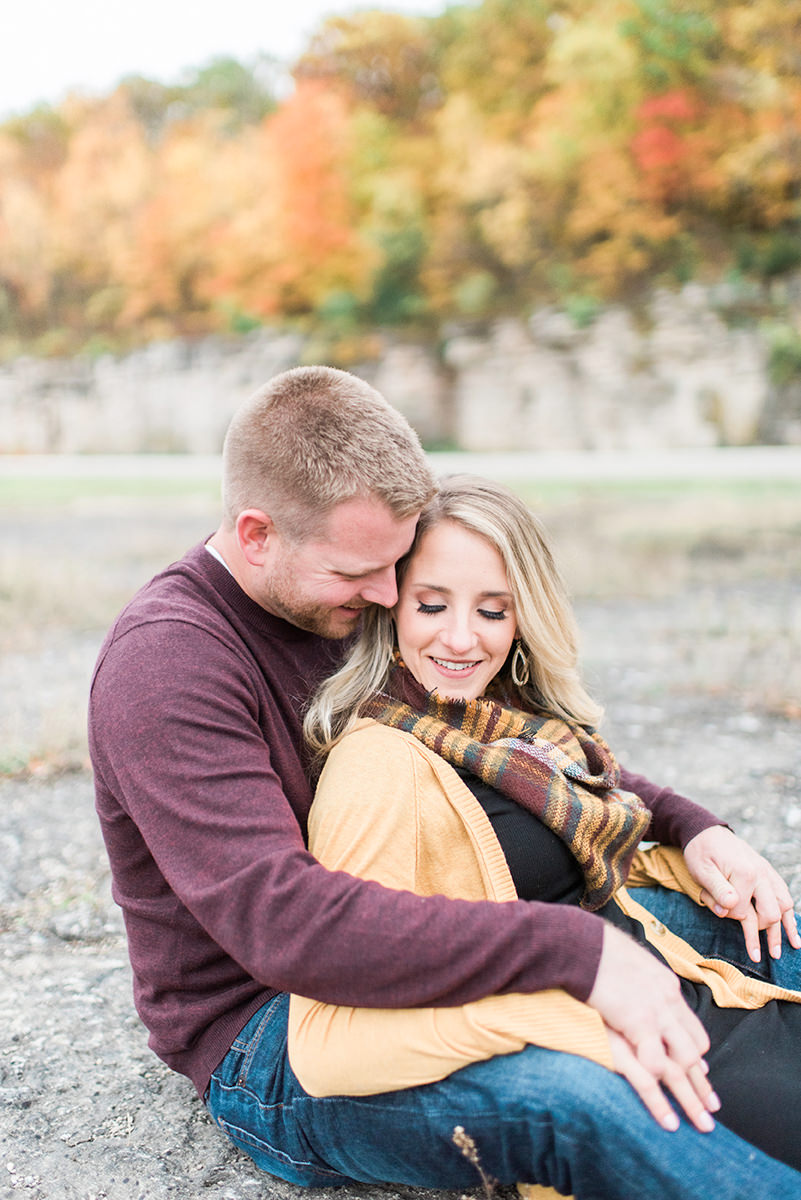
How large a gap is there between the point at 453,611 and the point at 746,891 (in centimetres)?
102

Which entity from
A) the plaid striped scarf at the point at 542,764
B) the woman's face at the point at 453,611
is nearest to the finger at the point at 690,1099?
the plaid striped scarf at the point at 542,764

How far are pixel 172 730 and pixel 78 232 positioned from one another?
80.4 feet

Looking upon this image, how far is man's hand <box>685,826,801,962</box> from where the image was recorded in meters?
2.72

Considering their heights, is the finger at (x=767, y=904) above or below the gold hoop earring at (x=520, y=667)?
below

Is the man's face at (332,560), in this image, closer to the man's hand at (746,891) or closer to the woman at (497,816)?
the woman at (497,816)

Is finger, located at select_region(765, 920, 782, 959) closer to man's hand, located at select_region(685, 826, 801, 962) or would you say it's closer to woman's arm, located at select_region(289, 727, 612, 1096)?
man's hand, located at select_region(685, 826, 801, 962)

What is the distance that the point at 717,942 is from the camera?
112 inches

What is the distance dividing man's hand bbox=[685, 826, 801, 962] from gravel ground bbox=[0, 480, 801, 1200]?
3.34 ft

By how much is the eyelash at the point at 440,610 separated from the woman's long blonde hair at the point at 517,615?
52 millimetres

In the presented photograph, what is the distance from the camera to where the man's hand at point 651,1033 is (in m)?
1.97

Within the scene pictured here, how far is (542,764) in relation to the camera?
254 centimetres

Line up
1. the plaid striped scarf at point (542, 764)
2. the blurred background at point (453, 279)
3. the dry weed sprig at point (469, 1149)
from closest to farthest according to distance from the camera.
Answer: the dry weed sprig at point (469, 1149)
the plaid striped scarf at point (542, 764)
the blurred background at point (453, 279)

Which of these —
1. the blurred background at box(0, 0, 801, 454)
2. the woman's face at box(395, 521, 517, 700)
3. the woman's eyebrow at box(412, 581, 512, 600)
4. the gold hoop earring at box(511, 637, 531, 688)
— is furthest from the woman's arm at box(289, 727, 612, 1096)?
the blurred background at box(0, 0, 801, 454)

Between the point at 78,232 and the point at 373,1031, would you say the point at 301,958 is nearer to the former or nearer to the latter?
the point at 373,1031
